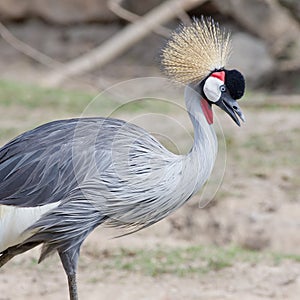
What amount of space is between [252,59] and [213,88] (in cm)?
497

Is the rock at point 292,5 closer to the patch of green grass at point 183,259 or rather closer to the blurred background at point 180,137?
the blurred background at point 180,137

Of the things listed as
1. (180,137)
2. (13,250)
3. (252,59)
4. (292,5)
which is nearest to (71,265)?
(13,250)

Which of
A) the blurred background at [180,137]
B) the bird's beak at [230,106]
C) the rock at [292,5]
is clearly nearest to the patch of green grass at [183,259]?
the blurred background at [180,137]

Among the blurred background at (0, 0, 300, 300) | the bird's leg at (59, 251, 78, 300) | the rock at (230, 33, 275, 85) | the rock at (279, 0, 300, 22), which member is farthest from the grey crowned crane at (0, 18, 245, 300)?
the rock at (230, 33, 275, 85)

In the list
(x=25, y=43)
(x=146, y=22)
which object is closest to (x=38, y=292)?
(x=146, y=22)

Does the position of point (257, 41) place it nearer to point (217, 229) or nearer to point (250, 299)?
point (217, 229)

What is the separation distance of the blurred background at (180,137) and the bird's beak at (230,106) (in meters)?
0.30

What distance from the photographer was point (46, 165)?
281 centimetres

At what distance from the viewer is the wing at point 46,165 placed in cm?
278

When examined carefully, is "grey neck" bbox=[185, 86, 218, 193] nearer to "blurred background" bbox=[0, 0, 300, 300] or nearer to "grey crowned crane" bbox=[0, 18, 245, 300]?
"grey crowned crane" bbox=[0, 18, 245, 300]

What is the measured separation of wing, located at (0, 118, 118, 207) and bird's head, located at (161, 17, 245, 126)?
1.11 ft

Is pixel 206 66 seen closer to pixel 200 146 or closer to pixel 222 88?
pixel 222 88

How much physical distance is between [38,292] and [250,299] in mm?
812

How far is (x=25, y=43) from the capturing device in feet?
29.2
